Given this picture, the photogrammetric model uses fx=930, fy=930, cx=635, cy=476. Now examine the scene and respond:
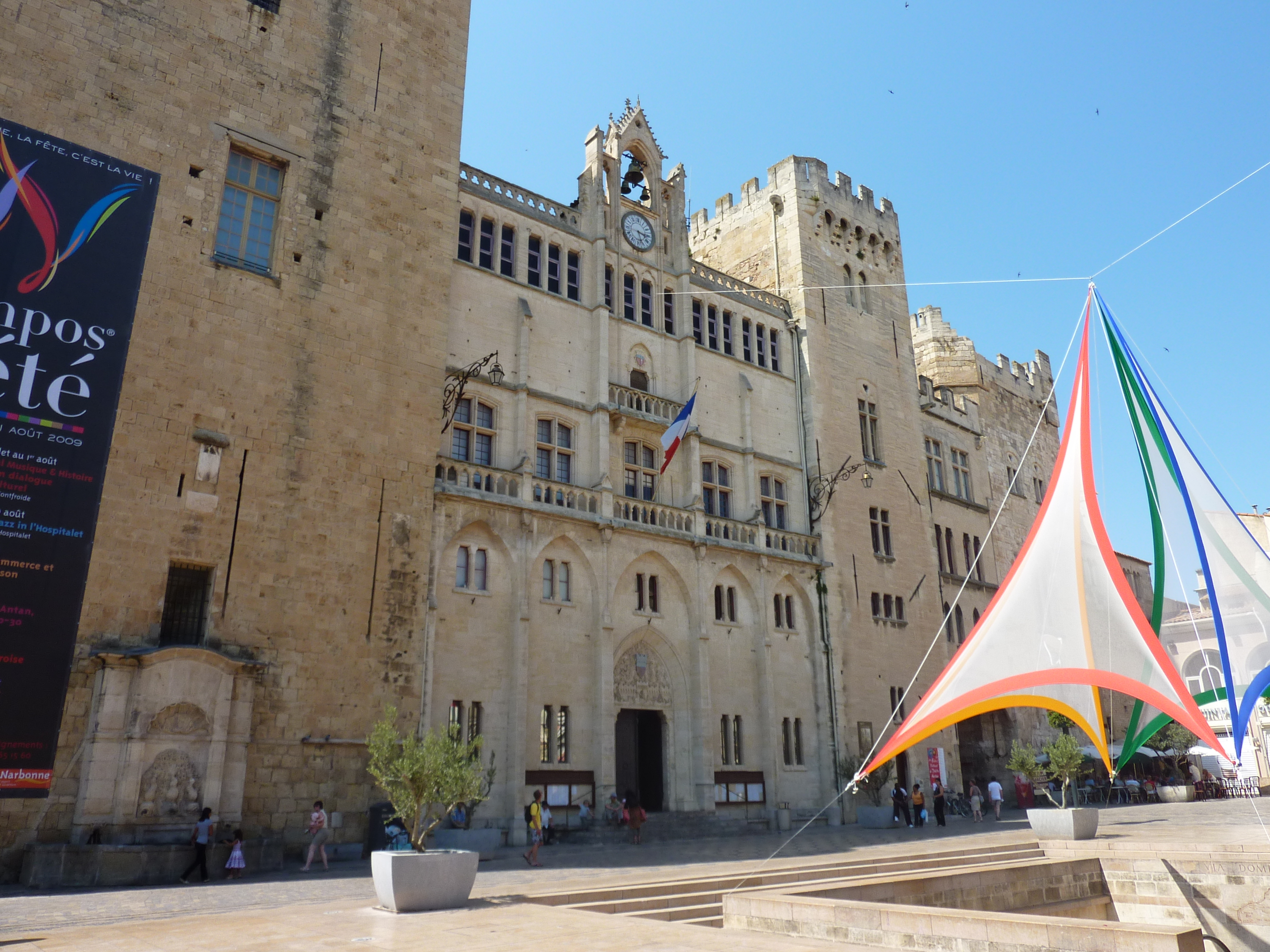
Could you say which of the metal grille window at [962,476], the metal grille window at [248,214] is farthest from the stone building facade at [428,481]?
the metal grille window at [962,476]

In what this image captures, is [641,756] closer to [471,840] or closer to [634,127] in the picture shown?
[471,840]

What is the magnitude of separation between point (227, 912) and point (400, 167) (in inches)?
710

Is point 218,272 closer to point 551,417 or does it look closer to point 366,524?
point 366,524

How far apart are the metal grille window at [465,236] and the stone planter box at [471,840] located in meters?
14.7

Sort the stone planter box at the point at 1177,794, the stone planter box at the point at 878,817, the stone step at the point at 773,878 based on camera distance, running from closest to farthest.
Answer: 1. the stone step at the point at 773,878
2. the stone planter box at the point at 878,817
3. the stone planter box at the point at 1177,794

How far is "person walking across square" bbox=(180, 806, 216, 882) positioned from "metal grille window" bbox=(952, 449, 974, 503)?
108 ft

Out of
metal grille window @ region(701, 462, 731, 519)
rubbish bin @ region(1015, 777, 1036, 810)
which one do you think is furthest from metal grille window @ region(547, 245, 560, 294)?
rubbish bin @ region(1015, 777, 1036, 810)

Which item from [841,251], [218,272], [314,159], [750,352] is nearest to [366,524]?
[218,272]

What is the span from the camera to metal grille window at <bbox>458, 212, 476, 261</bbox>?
25500 mm

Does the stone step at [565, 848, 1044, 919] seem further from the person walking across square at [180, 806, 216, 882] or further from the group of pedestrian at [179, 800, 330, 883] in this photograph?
the person walking across square at [180, 806, 216, 882]

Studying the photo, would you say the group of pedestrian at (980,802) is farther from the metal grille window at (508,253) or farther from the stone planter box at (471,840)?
the metal grille window at (508,253)

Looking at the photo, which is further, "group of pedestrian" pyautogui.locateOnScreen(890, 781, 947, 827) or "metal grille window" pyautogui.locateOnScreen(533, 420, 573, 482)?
"group of pedestrian" pyautogui.locateOnScreen(890, 781, 947, 827)

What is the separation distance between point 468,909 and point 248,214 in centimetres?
1656

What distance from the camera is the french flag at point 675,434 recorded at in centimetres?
2567
